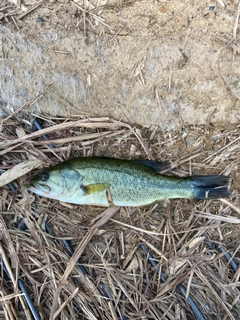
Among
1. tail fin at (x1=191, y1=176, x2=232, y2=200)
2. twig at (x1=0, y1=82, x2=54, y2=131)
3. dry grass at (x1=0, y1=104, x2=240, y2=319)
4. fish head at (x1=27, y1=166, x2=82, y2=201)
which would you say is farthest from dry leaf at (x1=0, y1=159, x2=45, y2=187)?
tail fin at (x1=191, y1=176, x2=232, y2=200)

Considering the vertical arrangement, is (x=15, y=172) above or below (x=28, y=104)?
below

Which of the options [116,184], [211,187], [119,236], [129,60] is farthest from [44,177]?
[211,187]

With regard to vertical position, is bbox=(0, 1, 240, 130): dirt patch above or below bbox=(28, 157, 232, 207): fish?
above

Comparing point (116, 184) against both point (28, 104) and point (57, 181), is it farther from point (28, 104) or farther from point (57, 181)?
point (28, 104)

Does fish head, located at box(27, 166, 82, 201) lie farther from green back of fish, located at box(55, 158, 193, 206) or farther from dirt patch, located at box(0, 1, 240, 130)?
dirt patch, located at box(0, 1, 240, 130)

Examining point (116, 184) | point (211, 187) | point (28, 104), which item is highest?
point (28, 104)

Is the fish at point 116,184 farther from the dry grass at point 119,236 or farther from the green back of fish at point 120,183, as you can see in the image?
the dry grass at point 119,236

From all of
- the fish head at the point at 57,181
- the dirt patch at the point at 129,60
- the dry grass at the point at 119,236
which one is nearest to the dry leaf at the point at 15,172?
the dry grass at the point at 119,236

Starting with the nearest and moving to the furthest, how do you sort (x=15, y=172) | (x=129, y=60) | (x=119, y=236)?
(x=129, y=60) → (x=15, y=172) → (x=119, y=236)
